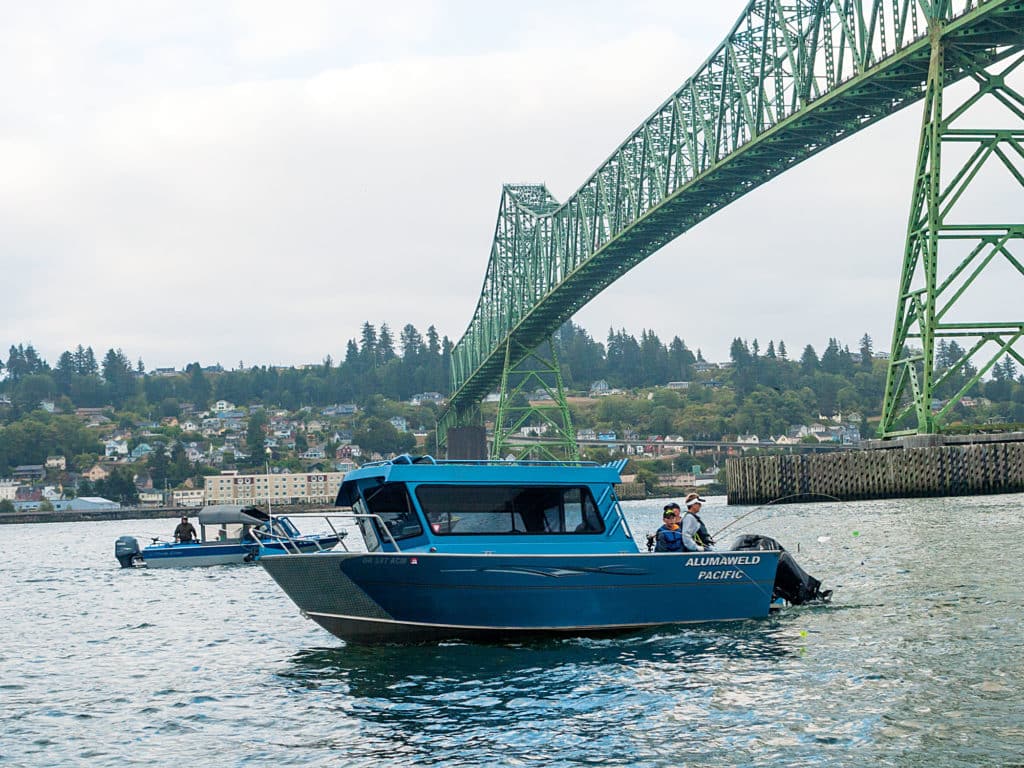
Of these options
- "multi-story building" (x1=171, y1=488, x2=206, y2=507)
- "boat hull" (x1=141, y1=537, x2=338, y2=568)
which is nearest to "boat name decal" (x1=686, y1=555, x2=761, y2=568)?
"boat hull" (x1=141, y1=537, x2=338, y2=568)

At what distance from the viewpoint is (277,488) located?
631 feet

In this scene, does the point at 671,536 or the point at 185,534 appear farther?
the point at 185,534

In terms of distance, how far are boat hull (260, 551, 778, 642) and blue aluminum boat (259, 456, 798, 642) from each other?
0.02 metres

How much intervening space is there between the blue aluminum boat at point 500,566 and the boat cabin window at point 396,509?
1 cm

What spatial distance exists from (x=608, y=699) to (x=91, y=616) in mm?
16313

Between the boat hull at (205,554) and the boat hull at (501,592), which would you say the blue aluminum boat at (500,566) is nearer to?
the boat hull at (501,592)

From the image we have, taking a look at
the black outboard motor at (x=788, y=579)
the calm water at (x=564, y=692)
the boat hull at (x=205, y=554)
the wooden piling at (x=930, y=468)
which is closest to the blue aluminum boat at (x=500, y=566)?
the calm water at (x=564, y=692)

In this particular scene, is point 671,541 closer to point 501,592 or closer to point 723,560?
point 723,560

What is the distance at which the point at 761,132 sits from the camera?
189 ft

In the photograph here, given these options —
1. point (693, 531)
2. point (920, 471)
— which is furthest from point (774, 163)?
point (693, 531)

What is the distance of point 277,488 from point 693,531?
587 feet

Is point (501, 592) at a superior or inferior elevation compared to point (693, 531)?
inferior

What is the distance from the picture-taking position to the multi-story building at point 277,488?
607ft

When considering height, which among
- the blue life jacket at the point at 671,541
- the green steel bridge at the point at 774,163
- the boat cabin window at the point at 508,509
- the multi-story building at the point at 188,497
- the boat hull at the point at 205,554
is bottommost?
the multi-story building at the point at 188,497
